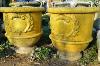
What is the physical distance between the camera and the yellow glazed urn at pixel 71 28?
14.1 ft

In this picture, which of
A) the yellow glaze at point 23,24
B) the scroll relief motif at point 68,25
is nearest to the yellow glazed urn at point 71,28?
the scroll relief motif at point 68,25

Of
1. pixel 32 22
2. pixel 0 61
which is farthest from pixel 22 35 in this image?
pixel 0 61

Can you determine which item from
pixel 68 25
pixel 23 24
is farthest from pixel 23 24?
pixel 68 25

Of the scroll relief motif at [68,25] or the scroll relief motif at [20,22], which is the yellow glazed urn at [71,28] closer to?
the scroll relief motif at [68,25]

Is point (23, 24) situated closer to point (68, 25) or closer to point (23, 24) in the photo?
point (23, 24)

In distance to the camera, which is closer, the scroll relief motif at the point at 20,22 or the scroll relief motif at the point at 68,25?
the scroll relief motif at the point at 68,25

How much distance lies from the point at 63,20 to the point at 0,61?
4.72ft

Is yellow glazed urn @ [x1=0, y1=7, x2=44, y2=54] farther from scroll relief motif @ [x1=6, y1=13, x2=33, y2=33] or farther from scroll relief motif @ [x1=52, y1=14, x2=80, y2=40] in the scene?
scroll relief motif @ [x1=52, y1=14, x2=80, y2=40]

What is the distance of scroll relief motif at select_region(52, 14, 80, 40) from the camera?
4.32 meters

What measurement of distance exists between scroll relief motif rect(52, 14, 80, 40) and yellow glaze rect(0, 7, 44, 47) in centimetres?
57

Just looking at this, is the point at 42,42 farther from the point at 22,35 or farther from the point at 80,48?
the point at 80,48

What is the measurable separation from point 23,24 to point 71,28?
36.9 inches

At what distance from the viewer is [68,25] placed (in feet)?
14.3

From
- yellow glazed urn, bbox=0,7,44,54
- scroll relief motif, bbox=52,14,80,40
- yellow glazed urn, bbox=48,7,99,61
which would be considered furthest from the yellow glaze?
scroll relief motif, bbox=52,14,80,40
